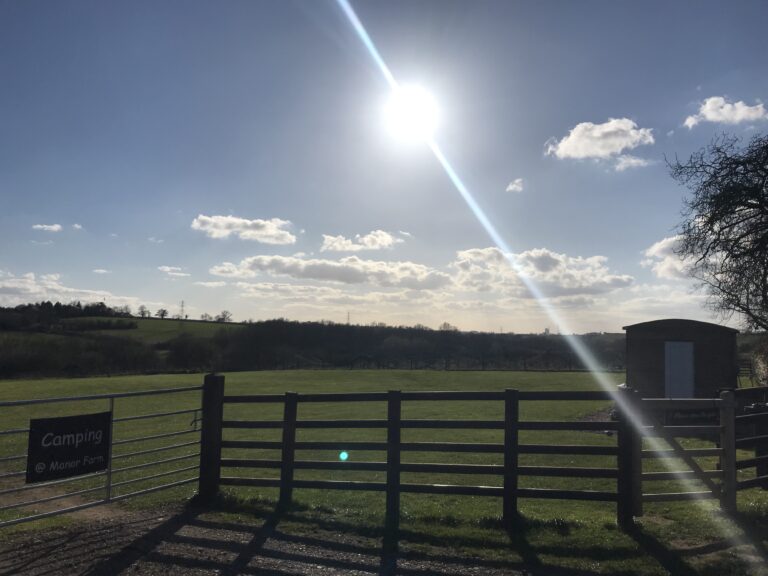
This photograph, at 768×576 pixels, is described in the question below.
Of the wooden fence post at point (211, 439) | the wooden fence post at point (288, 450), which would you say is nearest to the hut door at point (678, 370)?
the wooden fence post at point (288, 450)

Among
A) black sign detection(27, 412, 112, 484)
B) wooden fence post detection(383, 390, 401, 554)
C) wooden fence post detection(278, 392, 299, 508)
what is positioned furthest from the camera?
wooden fence post detection(278, 392, 299, 508)

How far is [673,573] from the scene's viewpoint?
5.78 metres

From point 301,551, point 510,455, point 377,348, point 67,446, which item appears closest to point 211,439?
point 67,446

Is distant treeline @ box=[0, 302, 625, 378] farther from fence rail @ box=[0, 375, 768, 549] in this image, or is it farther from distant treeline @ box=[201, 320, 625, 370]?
fence rail @ box=[0, 375, 768, 549]

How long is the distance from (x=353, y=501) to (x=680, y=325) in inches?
763

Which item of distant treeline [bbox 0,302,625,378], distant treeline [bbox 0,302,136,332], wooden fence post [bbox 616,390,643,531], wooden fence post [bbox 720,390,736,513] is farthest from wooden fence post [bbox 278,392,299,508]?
distant treeline [bbox 0,302,136,332]

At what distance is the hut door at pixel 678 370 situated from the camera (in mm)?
23141

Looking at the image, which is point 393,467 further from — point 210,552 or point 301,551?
point 210,552

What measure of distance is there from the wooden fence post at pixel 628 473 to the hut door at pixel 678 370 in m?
17.9

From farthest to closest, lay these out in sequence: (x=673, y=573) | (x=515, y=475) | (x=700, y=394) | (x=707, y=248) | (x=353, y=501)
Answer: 1. (x=700, y=394)
2. (x=707, y=248)
3. (x=353, y=501)
4. (x=515, y=475)
5. (x=673, y=573)

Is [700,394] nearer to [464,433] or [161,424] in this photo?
[464,433]

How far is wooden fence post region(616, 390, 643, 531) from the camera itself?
730 centimetres

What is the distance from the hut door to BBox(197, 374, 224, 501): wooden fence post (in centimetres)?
2030

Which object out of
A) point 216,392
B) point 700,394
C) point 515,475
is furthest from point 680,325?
point 216,392
